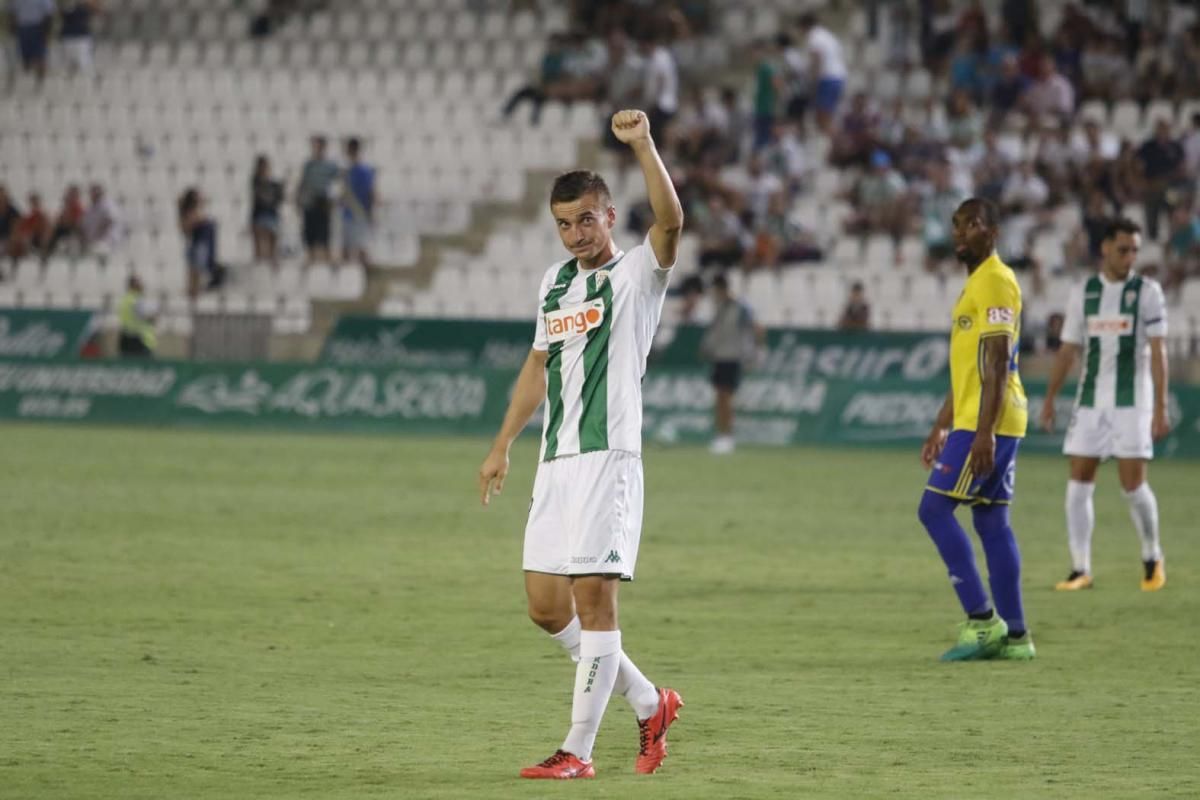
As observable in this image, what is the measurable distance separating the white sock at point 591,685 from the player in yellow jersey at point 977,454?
3.47m

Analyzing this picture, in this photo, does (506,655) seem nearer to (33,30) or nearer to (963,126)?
(963,126)

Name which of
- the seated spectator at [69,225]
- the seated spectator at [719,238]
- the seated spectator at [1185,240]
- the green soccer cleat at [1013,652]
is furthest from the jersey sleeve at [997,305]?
the seated spectator at [69,225]

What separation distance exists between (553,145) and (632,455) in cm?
2637

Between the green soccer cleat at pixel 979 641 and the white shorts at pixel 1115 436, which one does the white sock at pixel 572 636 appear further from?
the white shorts at pixel 1115 436

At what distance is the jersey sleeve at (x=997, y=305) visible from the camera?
34.1ft

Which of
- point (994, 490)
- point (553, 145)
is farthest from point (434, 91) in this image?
point (994, 490)

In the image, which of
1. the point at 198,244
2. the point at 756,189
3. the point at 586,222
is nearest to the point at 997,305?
the point at 586,222

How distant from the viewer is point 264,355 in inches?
1179

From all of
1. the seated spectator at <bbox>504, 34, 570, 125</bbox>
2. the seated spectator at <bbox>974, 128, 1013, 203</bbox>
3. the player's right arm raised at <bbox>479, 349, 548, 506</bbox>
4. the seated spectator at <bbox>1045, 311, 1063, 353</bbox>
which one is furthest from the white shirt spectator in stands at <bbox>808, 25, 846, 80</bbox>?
the player's right arm raised at <bbox>479, 349, 548, 506</bbox>

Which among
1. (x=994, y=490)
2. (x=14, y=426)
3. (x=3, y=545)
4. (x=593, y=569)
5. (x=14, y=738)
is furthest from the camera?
(x=14, y=426)

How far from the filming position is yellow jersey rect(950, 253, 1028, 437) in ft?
34.1

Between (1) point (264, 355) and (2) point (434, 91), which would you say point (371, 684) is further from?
(2) point (434, 91)

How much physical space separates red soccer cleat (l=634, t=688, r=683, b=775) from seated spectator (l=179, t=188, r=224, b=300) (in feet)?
81.5

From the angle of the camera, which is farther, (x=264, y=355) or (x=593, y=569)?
(x=264, y=355)
